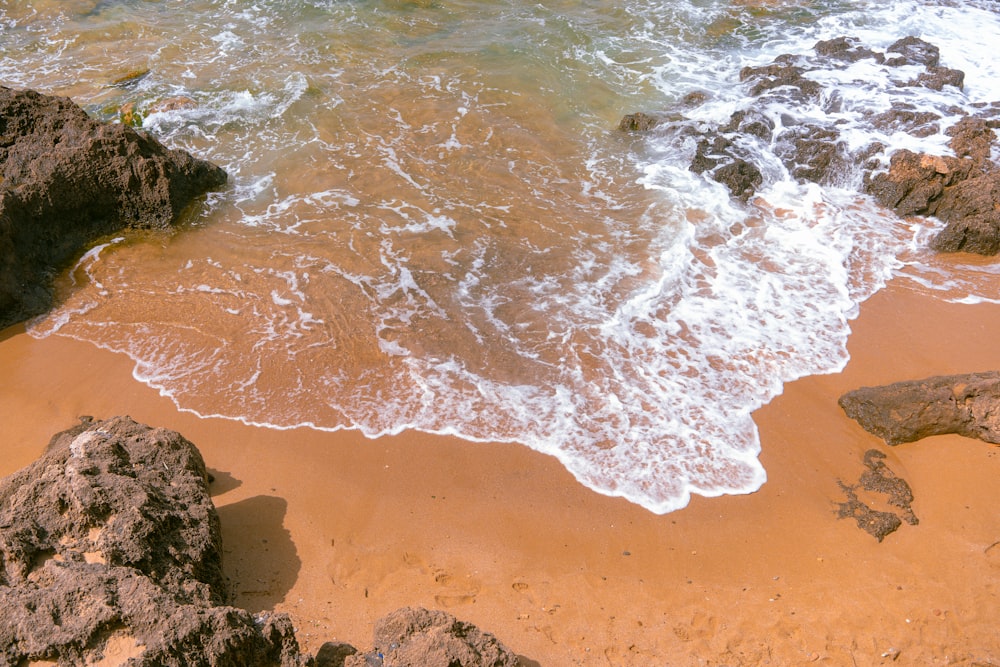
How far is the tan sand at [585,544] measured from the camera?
470cm

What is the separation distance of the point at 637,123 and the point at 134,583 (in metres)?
10.3

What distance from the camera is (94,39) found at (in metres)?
14.0

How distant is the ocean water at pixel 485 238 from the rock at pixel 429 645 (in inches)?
84.6

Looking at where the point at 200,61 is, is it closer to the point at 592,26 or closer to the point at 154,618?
the point at 592,26

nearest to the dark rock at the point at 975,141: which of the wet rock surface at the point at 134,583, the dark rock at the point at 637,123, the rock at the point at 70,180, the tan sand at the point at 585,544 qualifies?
the dark rock at the point at 637,123

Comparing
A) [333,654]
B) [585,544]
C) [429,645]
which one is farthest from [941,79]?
[333,654]

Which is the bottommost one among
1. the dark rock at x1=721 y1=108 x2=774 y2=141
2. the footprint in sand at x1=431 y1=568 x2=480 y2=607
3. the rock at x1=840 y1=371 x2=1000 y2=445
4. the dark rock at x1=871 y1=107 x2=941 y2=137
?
the footprint in sand at x1=431 y1=568 x2=480 y2=607

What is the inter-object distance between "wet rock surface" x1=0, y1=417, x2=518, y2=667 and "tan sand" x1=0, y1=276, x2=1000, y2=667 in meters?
0.60

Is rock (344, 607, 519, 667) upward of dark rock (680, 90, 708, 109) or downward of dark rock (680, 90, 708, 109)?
downward

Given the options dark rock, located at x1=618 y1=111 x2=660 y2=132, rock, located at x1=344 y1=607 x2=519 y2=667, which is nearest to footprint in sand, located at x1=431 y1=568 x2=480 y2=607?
rock, located at x1=344 y1=607 x2=519 y2=667

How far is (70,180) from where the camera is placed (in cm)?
814

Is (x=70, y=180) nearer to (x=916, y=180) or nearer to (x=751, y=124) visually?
(x=751, y=124)

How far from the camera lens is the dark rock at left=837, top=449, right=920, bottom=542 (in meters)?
5.46

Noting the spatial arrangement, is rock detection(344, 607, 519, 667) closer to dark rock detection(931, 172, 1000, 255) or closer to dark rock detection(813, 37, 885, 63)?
dark rock detection(931, 172, 1000, 255)
